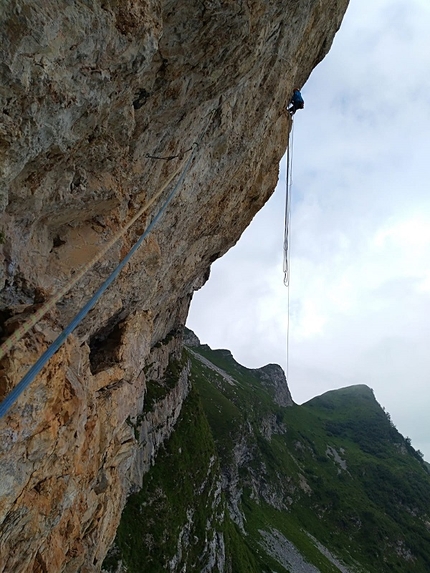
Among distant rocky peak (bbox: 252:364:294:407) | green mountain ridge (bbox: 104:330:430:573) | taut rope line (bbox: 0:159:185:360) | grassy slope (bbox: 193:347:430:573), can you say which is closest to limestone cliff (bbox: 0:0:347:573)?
taut rope line (bbox: 0:159:185:360)

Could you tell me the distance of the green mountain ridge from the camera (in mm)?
38125

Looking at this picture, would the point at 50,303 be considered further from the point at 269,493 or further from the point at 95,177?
the point at 269,493

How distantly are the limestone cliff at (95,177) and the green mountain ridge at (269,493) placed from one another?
2169cm

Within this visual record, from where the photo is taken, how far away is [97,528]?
14.8 metres

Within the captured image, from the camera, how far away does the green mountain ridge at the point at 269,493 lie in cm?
3812

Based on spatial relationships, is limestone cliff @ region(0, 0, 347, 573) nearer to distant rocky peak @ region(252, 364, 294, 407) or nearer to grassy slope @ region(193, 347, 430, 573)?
grassy slope @ region(193, 347, 430, 573)

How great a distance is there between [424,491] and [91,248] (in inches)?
5828

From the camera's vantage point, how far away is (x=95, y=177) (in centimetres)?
1079

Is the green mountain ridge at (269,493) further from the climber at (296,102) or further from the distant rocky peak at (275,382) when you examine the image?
the climber at (296,102)

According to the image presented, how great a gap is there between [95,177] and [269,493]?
9720 cm

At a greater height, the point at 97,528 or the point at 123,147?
the point at 123,147

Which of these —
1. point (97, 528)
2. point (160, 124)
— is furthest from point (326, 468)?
point (160, 124)

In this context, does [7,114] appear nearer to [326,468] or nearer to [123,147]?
[123,147]

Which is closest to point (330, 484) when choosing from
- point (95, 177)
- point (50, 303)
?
point (95, 177)
